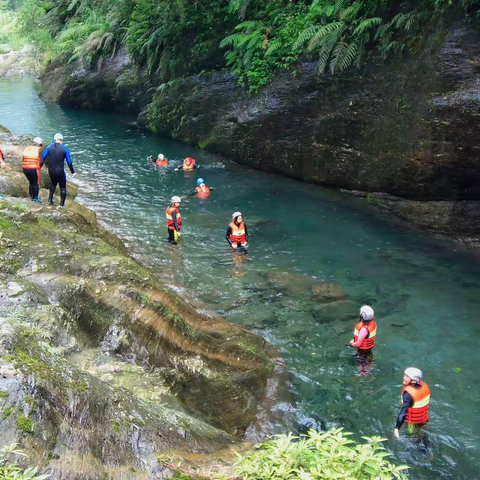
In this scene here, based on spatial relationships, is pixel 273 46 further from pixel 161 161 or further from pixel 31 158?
pixel 31 158

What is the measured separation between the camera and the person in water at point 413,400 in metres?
8.34

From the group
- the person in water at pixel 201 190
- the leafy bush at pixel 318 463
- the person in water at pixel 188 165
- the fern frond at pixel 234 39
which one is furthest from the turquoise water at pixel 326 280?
the fern frond at pixel 234 39

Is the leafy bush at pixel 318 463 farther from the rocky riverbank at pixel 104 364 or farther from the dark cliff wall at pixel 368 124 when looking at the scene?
the dark cliff wall at pixel 368 124

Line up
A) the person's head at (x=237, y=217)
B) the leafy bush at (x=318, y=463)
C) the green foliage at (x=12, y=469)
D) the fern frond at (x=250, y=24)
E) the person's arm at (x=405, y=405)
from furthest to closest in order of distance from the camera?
the fern frond at (x=250, y=24)
the person's head at (x=237, y=217)
the person's arm at (x=405, y=405)
the leafy bush at (x=318, y=463)
the green foliage at (x=12, y=469)

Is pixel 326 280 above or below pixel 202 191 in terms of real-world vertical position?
below

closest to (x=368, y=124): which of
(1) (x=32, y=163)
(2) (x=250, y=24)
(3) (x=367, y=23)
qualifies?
(3) (x=367, y=23)

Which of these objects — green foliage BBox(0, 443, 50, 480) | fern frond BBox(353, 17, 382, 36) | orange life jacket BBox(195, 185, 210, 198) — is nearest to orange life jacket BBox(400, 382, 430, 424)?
green foliage BBox(0, 443, 50, 480)

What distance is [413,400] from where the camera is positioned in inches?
328

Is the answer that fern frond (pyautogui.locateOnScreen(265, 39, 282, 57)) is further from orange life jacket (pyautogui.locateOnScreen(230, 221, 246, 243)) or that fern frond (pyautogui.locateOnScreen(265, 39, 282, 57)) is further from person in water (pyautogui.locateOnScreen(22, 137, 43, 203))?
person in water (pyautogui.locateOnScreen(22, 137, 43, 203))

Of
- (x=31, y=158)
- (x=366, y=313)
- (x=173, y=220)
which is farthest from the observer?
(x=173, y=220)

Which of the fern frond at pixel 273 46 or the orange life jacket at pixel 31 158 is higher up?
the fern frond at pixel 273 46

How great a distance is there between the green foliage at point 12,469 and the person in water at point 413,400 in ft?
20.1

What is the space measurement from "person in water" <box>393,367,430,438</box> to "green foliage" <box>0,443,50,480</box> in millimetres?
6126

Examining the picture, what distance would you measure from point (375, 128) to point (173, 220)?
306 inches
